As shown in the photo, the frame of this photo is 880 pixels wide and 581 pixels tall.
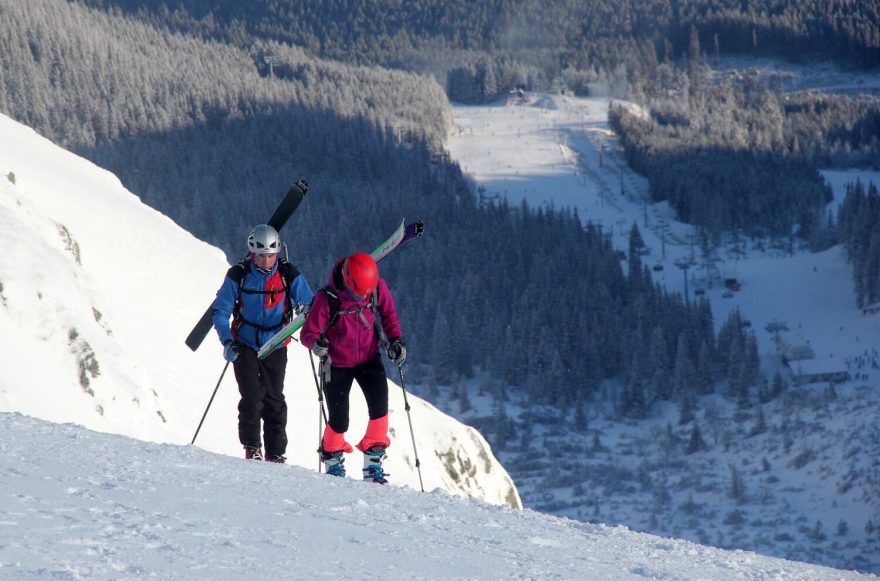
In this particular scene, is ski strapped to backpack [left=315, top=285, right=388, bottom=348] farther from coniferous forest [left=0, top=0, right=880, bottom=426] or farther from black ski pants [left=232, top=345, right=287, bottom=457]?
coniferous forest [left=0, top=0, right=880, bottom=426]

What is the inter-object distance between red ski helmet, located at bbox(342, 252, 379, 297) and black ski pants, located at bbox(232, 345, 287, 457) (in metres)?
1.39

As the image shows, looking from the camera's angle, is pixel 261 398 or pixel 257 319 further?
pixel 261 398

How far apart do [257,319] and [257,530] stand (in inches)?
158

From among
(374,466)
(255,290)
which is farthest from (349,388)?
(255,290)

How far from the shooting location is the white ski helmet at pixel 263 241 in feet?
34.4

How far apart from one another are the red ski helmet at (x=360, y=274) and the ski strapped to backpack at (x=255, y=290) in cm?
103

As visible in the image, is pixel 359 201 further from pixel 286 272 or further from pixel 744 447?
pixel 286 272

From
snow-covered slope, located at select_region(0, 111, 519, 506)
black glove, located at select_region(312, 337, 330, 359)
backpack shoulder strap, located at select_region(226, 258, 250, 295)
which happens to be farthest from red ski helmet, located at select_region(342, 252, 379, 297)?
snow-covered slope, located at select_region(0, 111, 519, 506)

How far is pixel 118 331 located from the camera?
18.6 meters

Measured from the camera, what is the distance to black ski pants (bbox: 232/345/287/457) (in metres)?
11.0

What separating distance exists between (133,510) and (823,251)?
15303 centimetres

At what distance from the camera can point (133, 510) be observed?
7266 millimetres

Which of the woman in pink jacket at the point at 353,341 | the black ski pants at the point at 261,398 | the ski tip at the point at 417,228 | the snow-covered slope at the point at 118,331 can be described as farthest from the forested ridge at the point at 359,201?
the woman in pink jacket at the point at 353,341

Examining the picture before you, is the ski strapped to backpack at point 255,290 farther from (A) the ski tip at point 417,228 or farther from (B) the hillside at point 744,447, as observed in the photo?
(B) the hillside at point 744,447
